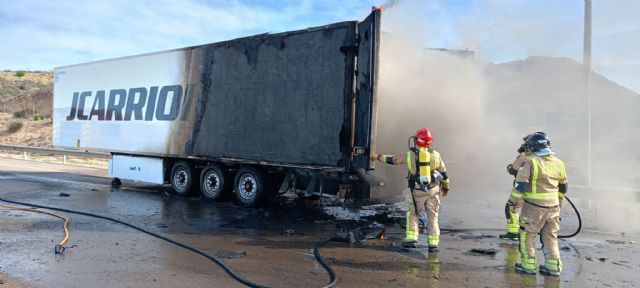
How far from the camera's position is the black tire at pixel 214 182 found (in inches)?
385

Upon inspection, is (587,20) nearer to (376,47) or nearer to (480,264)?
(376,47)

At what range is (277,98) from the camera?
27.6 feet

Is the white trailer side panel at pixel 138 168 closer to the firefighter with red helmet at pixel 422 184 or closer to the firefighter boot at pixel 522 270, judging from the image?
the firefighter with red helmet at pixel 422 184

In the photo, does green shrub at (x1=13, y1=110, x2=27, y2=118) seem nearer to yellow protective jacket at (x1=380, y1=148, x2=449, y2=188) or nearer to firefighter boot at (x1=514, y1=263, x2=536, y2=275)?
yellow protective jacket at (x1=380, y1=148, x2=449, y2=188)

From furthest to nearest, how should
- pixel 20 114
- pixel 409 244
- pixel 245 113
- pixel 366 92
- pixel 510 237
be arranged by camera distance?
pixel 20 114, pixel 245 113, pixel 366 92, pixel 510 237, pixel 409 244

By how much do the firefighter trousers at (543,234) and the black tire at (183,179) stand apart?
24.1 feet

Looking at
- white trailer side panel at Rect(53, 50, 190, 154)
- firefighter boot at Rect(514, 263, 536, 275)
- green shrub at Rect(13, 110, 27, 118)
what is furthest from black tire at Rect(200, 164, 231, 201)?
green shrub at Rect(13, 110, 27, 118)

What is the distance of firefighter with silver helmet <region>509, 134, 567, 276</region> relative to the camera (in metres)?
5.09

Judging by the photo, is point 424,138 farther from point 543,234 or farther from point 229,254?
point 229,254

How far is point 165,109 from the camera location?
34.3 ft

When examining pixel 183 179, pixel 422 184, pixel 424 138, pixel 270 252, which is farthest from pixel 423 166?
pixel 183 179

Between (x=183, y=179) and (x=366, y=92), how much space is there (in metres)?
5.47

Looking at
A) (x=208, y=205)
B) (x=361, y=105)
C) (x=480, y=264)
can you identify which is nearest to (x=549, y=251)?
(x=480, y=264)

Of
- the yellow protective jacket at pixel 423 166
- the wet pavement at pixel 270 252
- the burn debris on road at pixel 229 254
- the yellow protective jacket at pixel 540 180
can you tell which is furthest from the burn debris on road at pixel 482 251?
the burn debris on road at pixel 229 254
